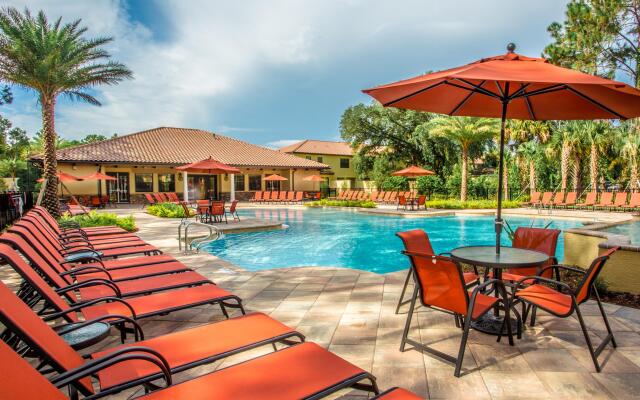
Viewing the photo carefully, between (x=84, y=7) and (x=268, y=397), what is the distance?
15066 millimetres

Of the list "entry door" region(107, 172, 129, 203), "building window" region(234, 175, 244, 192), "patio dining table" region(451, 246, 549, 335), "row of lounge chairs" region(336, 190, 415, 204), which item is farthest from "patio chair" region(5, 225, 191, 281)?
"building window" region(234, 175, 244, 192)

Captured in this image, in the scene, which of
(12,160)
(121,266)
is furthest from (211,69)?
(12,160)

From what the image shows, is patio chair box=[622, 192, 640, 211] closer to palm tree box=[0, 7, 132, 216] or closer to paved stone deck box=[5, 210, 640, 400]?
paved stone deck box=[5, 210, 640, 400]

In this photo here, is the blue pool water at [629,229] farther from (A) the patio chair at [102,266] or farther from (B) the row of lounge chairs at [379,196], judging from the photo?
(B) the row of lounge chairs at [379,196]

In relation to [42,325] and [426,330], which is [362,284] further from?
[42,325]

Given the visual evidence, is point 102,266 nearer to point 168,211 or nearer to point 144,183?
point 168,211

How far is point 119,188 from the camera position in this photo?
25.3m

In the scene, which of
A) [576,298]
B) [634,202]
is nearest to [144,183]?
[576,298]

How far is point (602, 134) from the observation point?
20.2 metres

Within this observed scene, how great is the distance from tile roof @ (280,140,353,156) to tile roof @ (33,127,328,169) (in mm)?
9643

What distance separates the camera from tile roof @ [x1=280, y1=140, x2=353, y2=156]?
1665 inches

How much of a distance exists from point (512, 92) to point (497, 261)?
6.52ft

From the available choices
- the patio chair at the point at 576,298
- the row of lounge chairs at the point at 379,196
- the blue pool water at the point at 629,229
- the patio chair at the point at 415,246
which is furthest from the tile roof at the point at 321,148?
the patio chair at the point at 576,298

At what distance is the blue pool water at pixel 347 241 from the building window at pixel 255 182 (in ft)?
47.8
